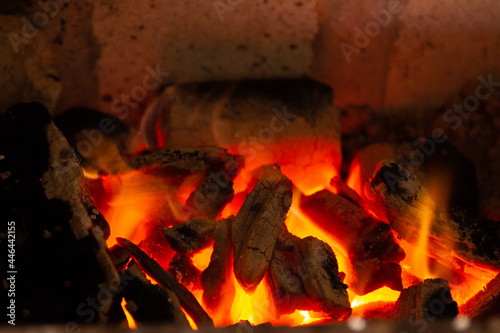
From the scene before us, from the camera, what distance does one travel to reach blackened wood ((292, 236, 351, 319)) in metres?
1.09

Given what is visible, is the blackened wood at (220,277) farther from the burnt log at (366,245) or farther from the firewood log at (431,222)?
the firewood log at (431,222)

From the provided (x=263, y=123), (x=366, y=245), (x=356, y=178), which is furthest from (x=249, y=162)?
(x=366, y=245)

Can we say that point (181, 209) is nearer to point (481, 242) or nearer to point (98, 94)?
point (98, 94)

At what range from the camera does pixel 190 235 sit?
120 cm

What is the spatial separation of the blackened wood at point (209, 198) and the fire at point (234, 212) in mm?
50

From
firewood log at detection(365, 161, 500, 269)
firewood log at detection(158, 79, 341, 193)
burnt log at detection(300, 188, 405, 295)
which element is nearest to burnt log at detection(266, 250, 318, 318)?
burnt log at detection(300, 188, 405, 295)

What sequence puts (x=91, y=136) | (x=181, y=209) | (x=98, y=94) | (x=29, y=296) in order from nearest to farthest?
1. (x=29, y=296)
2. (x=181, y=209)
3. (x=91, y=136)
4. (x=98, y=94)

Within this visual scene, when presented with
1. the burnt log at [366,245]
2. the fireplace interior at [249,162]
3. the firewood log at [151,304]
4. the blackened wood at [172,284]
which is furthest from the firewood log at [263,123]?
the firewood log at [151,304]

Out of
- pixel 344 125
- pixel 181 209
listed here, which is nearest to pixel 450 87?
pixel 344 125

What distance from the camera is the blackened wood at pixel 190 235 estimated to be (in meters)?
1.19

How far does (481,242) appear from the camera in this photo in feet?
4.05

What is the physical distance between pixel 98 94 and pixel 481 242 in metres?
1.29

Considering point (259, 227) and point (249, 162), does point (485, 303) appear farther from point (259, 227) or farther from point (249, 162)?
point (249, 162)

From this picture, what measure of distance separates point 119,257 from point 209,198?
1.05 feet
